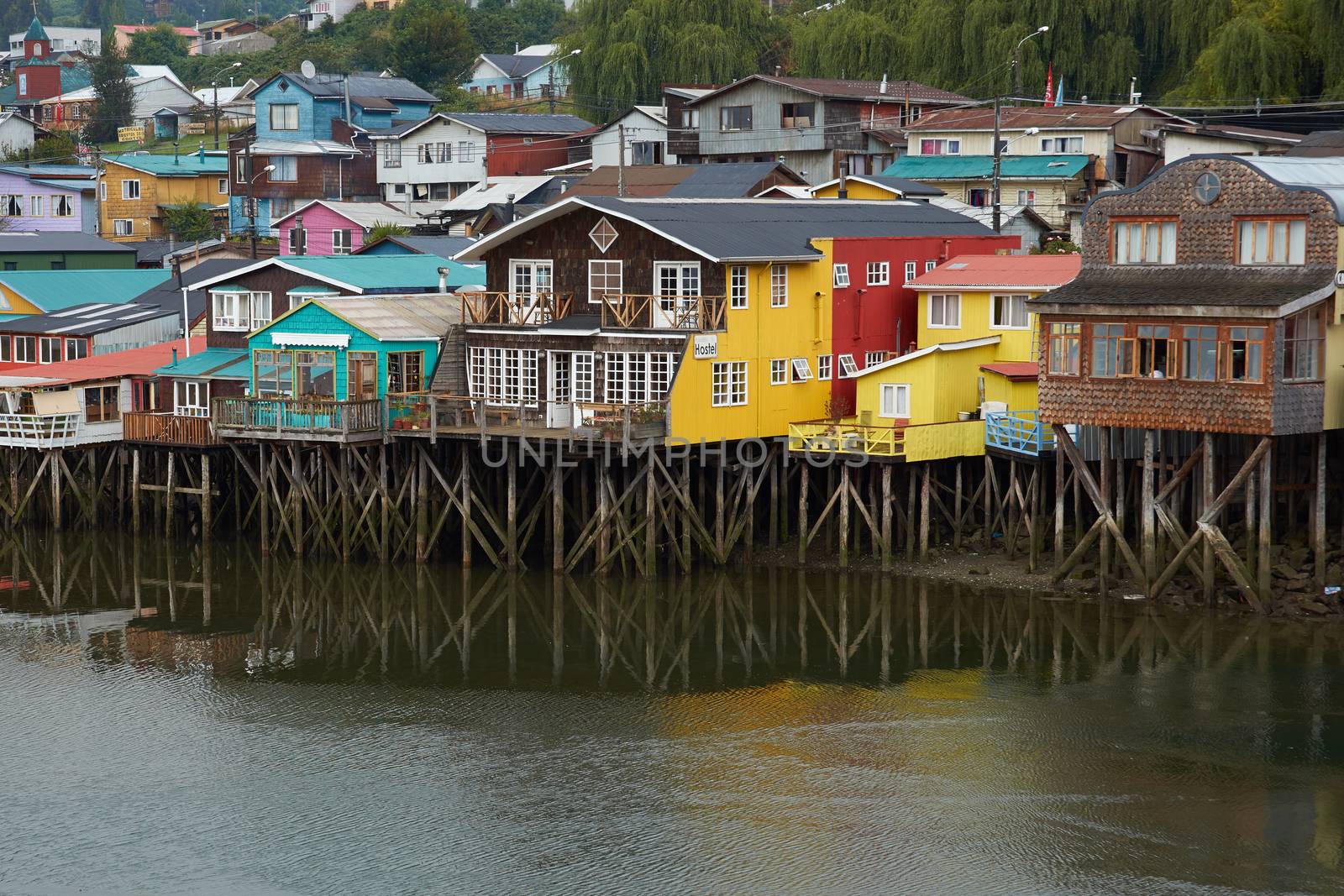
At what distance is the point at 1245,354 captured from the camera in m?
36.8

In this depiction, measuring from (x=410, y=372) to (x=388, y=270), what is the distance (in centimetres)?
673

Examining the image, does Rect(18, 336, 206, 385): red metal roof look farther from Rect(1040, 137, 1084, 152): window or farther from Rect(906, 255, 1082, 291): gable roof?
Rect(1040, 137, 1084, 152): window

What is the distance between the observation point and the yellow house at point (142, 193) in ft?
293

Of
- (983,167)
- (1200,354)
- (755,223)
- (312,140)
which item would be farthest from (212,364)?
(312,140)

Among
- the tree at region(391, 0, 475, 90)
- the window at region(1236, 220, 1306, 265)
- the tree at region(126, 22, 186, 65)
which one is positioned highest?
the tree at region(126, 22, 186, 65)

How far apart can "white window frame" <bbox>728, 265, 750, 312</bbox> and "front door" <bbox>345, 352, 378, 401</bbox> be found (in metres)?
8.46

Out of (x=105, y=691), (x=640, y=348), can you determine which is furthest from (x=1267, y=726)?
(x=105, y=691)

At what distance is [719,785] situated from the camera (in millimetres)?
29219

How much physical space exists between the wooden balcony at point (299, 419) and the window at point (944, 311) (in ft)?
43.7

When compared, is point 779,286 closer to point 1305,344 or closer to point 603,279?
point 603,279

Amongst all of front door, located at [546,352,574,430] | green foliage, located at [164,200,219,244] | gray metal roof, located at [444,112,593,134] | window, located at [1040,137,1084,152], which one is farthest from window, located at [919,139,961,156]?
green foliage, located at [164,200,219,244]

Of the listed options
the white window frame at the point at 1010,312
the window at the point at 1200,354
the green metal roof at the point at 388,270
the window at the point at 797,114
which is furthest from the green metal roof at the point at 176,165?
the window at the point at 1200,354

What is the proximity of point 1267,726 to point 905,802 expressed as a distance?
23.0 ft

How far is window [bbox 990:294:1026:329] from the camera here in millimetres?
44969
